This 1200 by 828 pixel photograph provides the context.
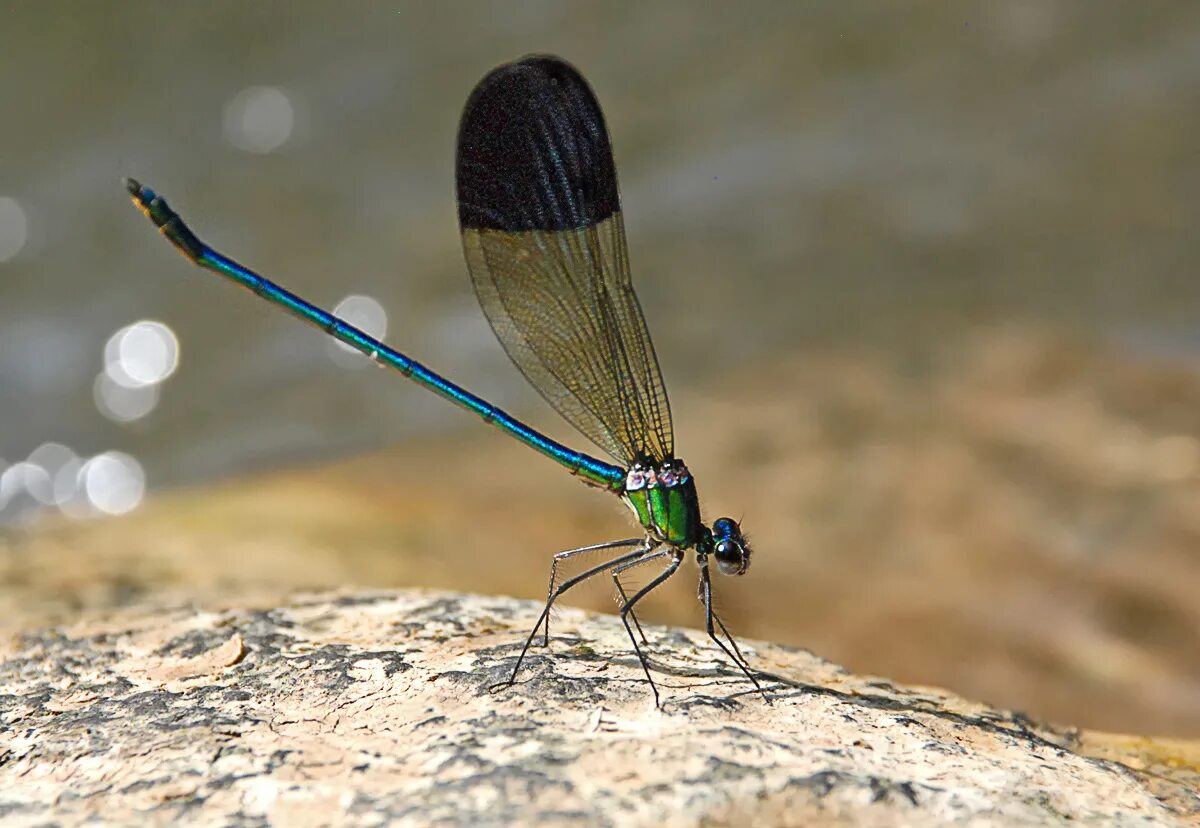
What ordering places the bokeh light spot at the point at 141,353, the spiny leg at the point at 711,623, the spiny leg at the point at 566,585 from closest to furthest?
the spiny leg at the point at 566,585
the spiny leg at the point at 711,623
the bokeh light spot at the point at 141,353

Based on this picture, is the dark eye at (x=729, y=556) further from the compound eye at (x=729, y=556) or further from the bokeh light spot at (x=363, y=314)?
the bokeh light spot at (x=363, y=314)

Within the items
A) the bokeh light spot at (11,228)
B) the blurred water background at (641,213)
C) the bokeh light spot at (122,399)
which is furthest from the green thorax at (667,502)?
the bokeh light spot at (11,228)

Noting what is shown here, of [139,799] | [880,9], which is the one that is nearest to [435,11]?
[880,9]

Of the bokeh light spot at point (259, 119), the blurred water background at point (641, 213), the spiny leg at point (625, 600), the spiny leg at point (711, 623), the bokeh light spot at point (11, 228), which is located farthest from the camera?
the bokeh light spot at point (259, 119)

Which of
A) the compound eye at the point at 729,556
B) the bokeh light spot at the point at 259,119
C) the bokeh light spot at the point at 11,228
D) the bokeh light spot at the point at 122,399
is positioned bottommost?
the compound eye at the point at 729,556

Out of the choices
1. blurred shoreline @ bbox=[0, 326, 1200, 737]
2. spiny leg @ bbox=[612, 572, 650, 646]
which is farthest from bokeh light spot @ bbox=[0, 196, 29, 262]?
spiny leg @ bbox=[612, 572, 650, 646]

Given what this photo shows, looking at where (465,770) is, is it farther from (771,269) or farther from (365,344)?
(771,269)
